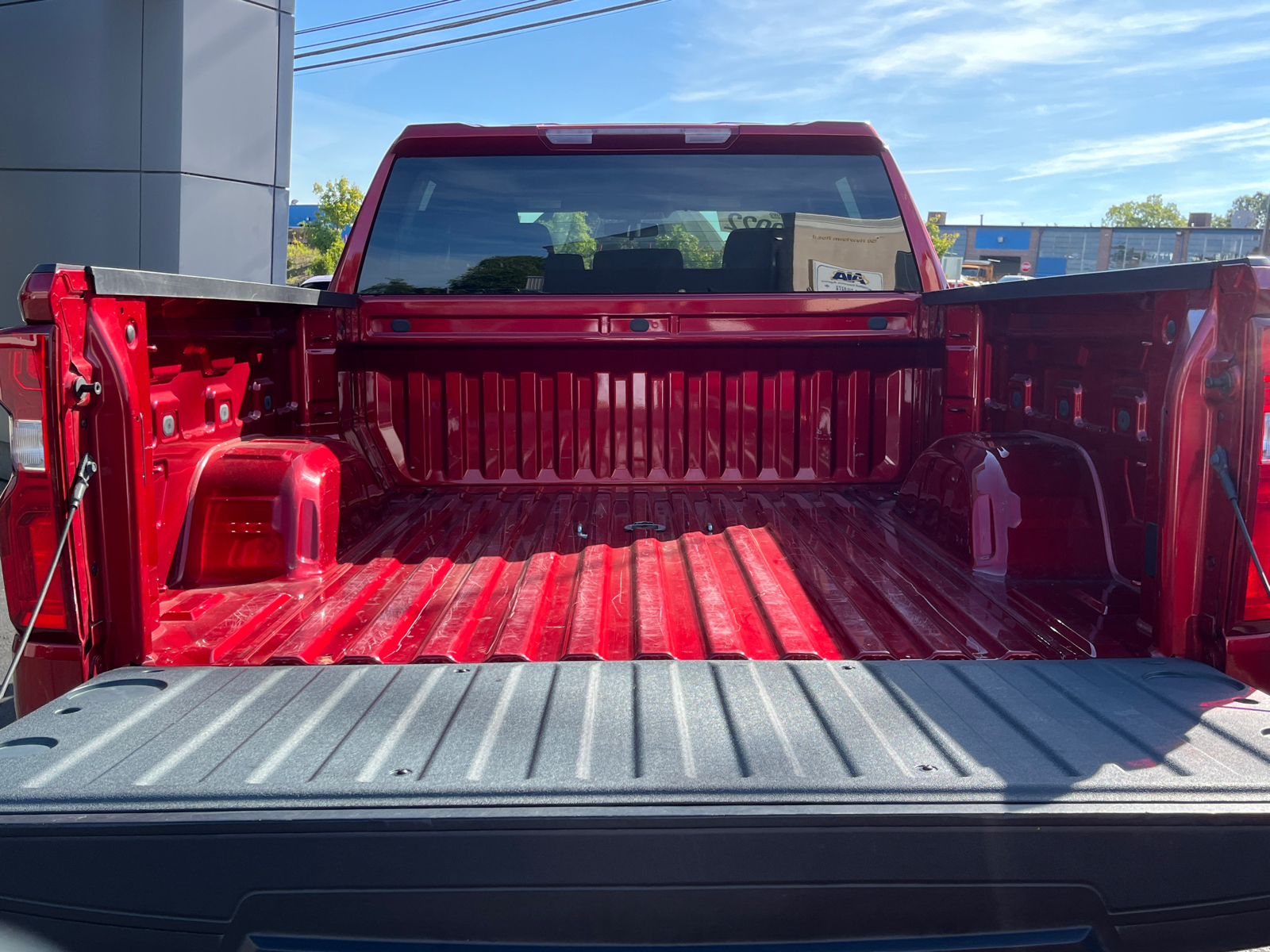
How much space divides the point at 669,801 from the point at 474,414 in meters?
2.42

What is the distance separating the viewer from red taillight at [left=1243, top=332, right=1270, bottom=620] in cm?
195

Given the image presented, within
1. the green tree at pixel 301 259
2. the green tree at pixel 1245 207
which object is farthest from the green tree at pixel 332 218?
the green tree at pixel 1245 207

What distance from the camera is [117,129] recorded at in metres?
9.80

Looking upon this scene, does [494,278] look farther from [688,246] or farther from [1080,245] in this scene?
[1080,245]

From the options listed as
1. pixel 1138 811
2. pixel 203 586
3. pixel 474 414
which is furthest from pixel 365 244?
pixel 1138 811

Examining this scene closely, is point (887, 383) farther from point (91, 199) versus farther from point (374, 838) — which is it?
point (91, 199)

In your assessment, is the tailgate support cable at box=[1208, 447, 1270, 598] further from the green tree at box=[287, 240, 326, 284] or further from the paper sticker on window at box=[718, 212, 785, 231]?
the green tree at box=[287, 240, 326, 284]

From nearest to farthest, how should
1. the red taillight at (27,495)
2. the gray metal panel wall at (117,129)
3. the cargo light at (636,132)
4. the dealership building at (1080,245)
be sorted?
the red taillight at (27,495)
the cargo light at (636,132)
the gray metal panel wall at (117,129)
the dealership building at (1080,245)

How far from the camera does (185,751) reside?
66.9 inches

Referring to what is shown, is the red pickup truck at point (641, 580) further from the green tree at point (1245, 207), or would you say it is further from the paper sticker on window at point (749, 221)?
the green tree at point (1245, 207)

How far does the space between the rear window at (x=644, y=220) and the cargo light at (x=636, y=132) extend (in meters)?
0.10

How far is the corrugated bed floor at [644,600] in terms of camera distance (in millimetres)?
2305

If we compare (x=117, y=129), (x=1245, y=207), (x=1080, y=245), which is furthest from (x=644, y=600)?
(x=1245, y=207)

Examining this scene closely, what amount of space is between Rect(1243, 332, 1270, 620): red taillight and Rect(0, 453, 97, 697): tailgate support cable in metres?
2.45
